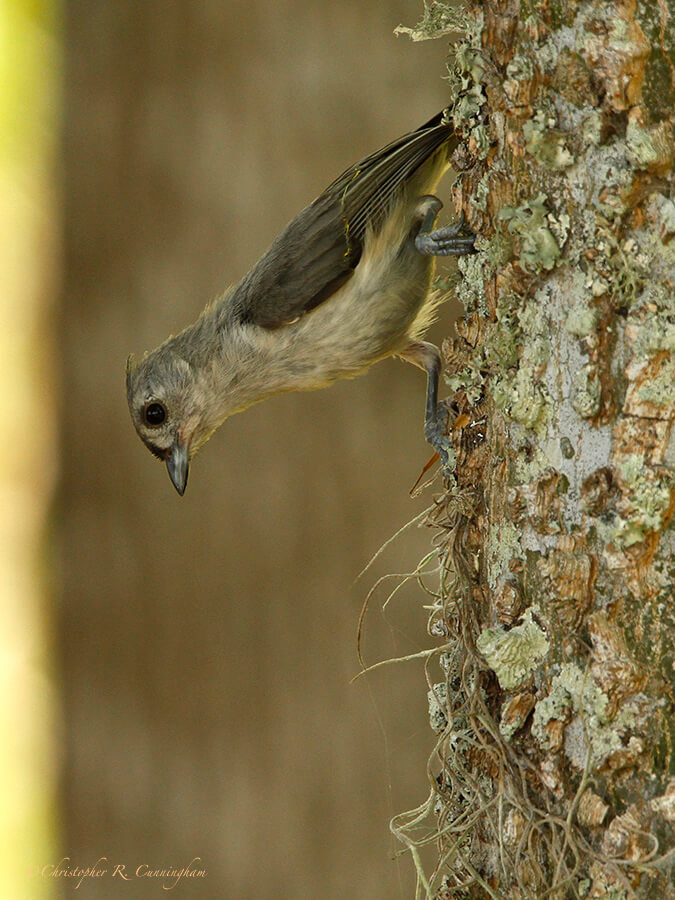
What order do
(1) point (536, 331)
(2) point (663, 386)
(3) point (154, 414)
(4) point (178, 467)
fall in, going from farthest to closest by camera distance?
(3) point (154, 414) < (4) point (178, 467) < (1) point (536, 331) < (2) point (663, 386)

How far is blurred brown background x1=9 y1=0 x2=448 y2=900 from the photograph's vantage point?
259cm

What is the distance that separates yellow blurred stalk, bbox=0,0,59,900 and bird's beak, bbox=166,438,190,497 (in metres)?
0.36

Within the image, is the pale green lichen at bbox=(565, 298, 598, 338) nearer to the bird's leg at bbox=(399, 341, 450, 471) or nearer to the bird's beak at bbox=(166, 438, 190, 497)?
the bird's leg at bbox=(399, 341, 450, 471)

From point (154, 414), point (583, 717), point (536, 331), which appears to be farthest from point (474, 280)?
point (154, 414)

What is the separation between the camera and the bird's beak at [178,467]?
2.76 m

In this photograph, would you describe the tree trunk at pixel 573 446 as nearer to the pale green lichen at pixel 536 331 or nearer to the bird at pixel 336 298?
the pale green lichen at pixel 536 331

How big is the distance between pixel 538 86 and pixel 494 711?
3.72ft

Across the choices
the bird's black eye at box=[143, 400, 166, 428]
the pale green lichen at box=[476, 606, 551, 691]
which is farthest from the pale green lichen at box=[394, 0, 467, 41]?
the bird's black eye at box=[143, 400, 166, 428]

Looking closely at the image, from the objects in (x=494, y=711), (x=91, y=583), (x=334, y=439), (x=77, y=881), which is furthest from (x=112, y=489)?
(x=494, y=711)

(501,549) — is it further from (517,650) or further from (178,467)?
(178,467)

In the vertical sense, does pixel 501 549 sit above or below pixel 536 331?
below

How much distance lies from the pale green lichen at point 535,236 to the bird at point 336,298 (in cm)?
114

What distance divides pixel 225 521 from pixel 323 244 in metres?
0.96

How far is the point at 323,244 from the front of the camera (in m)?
2.88
